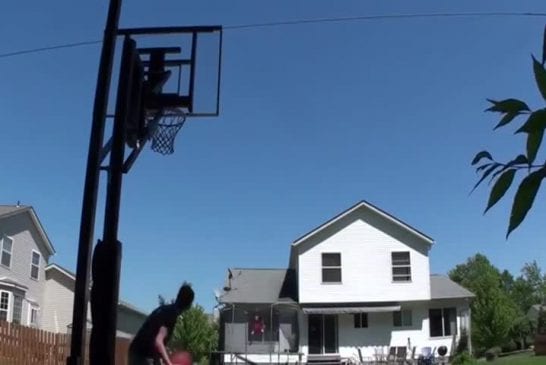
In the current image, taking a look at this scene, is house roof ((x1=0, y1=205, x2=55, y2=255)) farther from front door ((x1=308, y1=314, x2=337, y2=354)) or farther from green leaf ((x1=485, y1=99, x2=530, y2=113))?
green leaf ((x1=485, y1=99, x2=530, y2=113))

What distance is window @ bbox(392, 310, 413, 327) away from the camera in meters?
36.1

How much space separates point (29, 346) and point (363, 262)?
2350 cm

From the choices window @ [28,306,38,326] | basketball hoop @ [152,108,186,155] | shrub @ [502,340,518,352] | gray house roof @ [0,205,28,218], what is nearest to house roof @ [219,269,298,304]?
window @ [28,306,38,326]

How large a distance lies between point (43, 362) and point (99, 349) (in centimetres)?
1029

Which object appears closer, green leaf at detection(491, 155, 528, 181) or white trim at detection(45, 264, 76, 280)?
green leaf at detection(491, 155, 528, 181)

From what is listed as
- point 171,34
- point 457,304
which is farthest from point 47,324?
point 171,34

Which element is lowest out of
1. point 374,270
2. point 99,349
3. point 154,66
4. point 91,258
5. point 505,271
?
point 99,349

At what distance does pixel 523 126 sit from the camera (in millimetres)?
1104

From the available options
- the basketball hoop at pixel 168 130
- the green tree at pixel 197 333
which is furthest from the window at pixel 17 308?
the basketball hoop at pixel 168 130

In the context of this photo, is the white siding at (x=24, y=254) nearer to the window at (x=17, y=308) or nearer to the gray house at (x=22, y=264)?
the gray house at (x=22, y=264)

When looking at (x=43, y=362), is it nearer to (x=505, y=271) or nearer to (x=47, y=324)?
(x=47, y=324)

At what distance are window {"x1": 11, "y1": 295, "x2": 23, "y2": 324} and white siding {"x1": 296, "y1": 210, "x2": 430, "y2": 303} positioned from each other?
13.7 m

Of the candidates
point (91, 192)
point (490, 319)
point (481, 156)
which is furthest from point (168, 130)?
point (490, 319)

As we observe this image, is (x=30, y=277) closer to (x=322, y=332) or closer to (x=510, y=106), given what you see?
(x=322, y=332)
